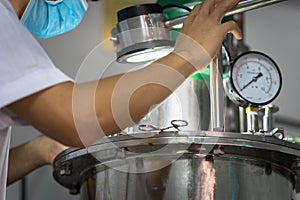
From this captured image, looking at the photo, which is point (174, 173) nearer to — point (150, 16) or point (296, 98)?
point (150, 16)

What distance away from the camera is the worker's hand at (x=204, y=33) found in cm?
86

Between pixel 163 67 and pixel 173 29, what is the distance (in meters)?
0.38

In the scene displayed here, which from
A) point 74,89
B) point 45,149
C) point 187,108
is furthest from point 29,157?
point 74,89

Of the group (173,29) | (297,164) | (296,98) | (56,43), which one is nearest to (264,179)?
(297,164)

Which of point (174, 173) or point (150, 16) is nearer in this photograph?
point (174, 173)

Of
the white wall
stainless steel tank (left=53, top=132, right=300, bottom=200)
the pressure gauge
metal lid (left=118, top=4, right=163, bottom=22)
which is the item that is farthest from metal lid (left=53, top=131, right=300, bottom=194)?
the white wall

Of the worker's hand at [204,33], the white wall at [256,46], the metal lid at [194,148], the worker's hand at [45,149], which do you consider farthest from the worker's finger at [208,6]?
the white wall at [256,46]

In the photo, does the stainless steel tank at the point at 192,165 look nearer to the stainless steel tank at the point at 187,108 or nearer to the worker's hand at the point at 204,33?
the stainless steel tank at the point at 187,108

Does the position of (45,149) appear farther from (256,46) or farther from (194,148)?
(256,46)

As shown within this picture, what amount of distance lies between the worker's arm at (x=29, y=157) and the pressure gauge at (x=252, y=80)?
1.58 ft

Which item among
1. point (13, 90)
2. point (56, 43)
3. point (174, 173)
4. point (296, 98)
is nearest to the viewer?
point (13, 90)

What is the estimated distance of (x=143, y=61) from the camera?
121cm

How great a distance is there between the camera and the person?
779mm

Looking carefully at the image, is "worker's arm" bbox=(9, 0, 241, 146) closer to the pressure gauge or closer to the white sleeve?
the white sleeve
